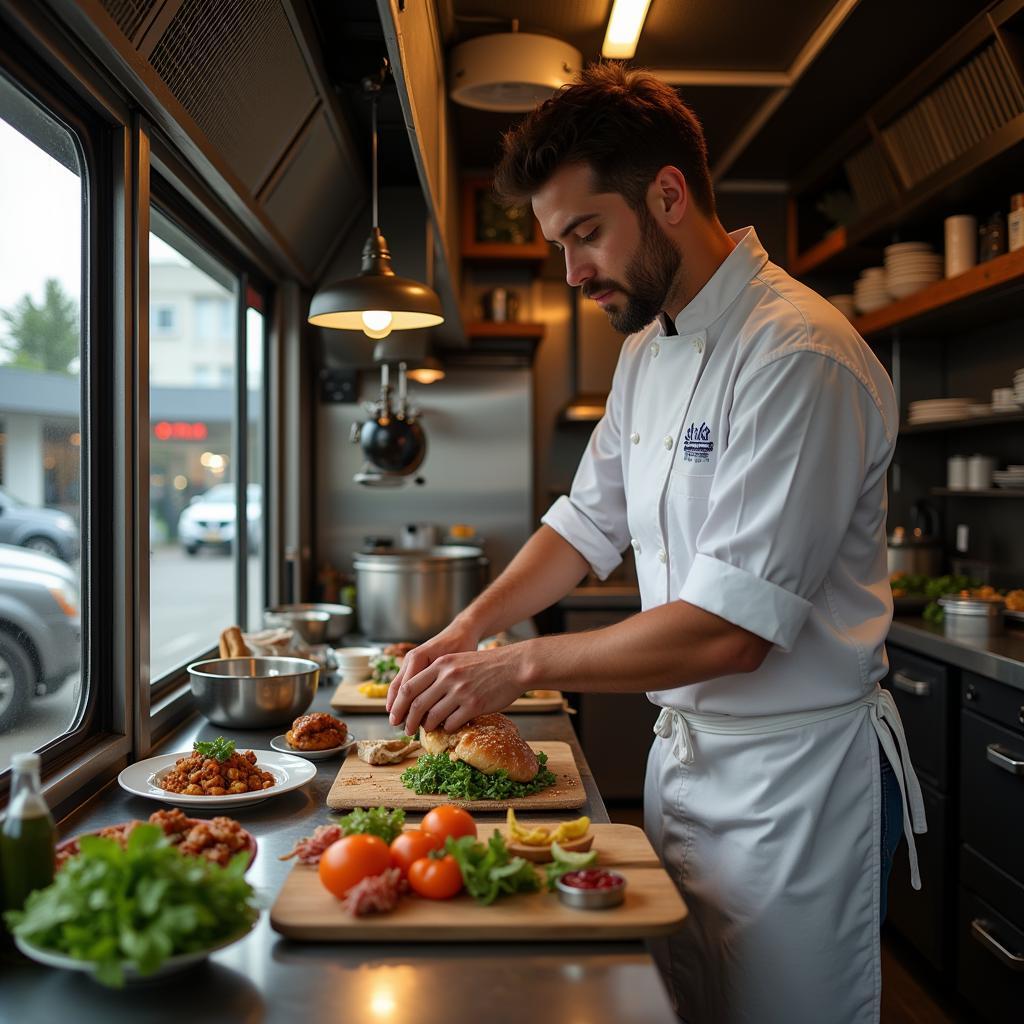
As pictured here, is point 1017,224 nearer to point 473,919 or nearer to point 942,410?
point 942,410

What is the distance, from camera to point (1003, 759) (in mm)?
2396

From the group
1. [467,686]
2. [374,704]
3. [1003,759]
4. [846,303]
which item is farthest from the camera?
[846,303]

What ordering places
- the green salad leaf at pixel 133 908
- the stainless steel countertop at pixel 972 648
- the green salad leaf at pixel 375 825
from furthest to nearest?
the stainless steel countertop at pixel 972 648 → the green salad leaf at pixel 375 825 → the green salad leaf at pixel 133 908

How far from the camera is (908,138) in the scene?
3.42 m

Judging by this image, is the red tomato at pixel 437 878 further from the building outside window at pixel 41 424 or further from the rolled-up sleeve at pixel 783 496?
the building outside window at pixel 41 424

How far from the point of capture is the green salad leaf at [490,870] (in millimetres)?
1073

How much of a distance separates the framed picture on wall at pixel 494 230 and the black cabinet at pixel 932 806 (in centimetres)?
219

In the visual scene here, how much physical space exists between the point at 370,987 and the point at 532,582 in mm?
1080

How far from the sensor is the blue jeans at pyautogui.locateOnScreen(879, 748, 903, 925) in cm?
148

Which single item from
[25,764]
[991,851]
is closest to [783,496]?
[25,764]

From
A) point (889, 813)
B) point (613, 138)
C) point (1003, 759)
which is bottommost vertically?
point (1003, 759)

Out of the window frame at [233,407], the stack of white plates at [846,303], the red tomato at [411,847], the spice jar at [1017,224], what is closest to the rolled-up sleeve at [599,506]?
the window frame at [233,407]

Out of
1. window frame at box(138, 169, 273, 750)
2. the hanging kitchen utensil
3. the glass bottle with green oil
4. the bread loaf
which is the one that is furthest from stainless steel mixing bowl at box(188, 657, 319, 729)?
the hanging kitchen utensil

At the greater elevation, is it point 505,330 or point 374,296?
point 505,330
